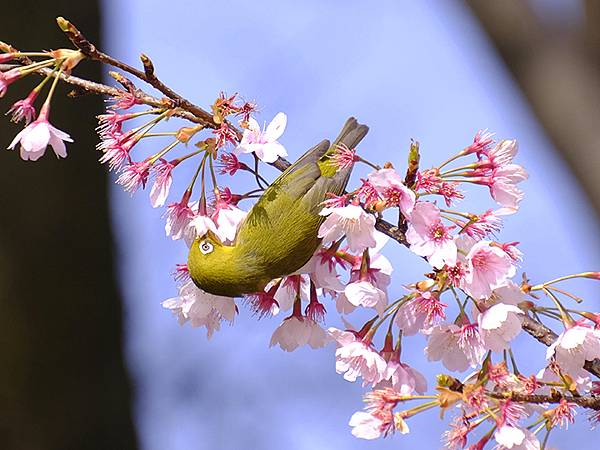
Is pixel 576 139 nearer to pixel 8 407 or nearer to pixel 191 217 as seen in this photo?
pixel 191 217

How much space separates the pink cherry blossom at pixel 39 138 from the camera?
5.50 feet

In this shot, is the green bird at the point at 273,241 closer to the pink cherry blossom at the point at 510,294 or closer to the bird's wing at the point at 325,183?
→ the bird's wing at the point at 325,183

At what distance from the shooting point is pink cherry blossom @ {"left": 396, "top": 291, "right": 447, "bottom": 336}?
1642 millimetres

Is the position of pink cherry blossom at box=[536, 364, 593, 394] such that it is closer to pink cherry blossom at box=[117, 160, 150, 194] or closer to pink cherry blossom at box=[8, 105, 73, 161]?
pink cherry blossom at box=[117, 160, 150, 194]

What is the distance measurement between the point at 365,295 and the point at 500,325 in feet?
0.85

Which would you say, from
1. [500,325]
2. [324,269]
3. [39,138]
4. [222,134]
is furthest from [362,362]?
[39,138]

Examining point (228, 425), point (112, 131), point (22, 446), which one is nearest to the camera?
point (112, 131)

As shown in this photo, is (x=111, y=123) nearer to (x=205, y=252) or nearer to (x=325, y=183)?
(x=205, y=252)

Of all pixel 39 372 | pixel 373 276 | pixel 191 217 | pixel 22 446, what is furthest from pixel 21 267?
pixel 373 276

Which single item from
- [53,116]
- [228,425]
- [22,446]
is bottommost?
[228,425]

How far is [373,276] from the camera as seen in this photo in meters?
1.79

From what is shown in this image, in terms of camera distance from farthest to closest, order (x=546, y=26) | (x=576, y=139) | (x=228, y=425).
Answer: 1. (x=228, y=425)
2. (x=546, y=26)
3. (x=576, y=139)

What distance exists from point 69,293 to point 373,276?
2278 millimetres

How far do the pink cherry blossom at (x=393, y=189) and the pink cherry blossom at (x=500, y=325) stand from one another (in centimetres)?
24
